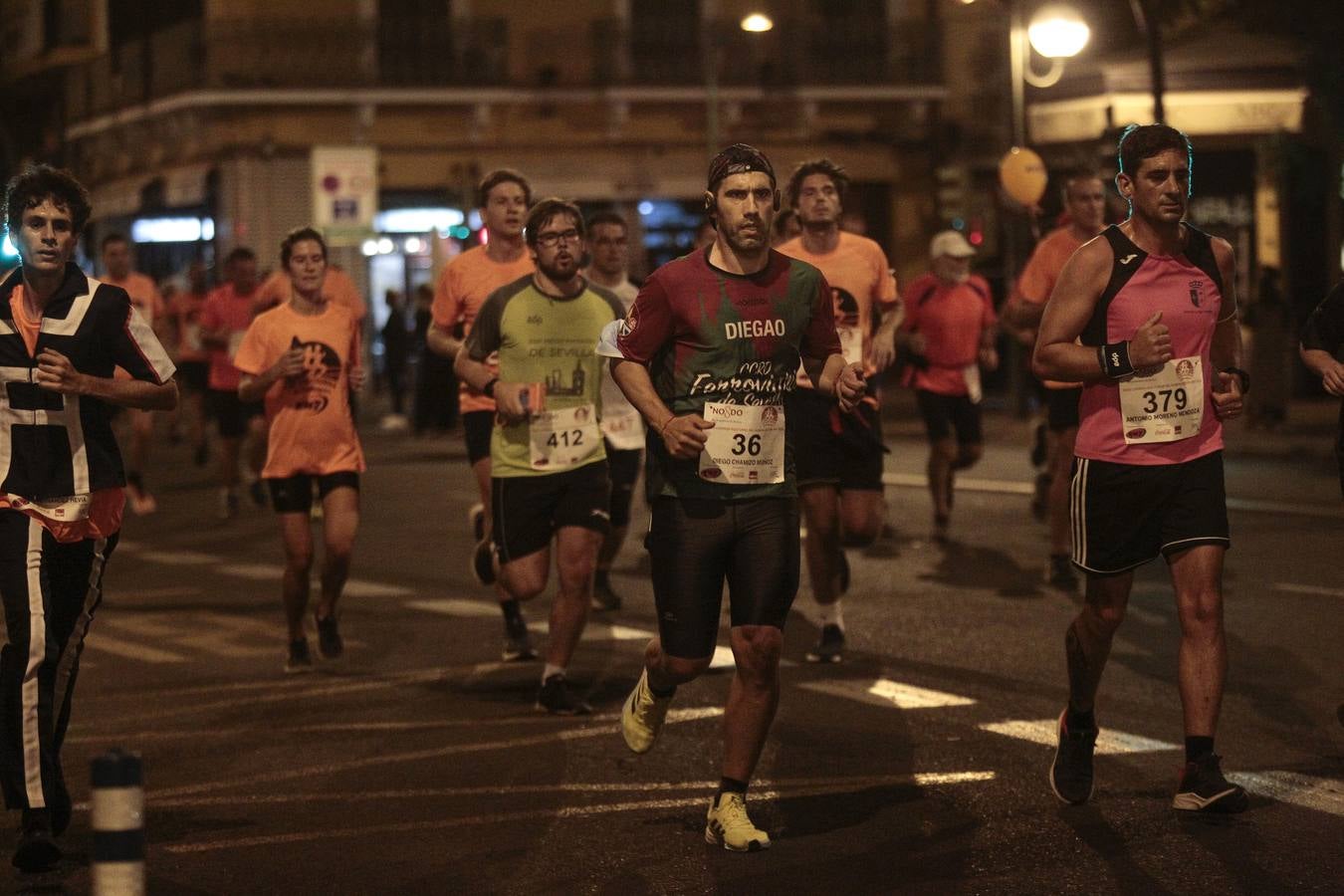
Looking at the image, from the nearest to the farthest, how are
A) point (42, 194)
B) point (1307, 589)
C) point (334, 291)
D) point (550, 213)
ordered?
point (42, 194) < point (550, 213) < point (1307, 589) < point (334, 291)

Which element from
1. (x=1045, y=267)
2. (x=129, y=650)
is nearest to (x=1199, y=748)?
(x=1045, y=267)

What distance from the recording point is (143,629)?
36.1ft

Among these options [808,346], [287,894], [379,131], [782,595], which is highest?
[379,131]

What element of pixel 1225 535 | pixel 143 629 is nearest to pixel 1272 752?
pixel 1225 535

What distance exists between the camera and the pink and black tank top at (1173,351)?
652cm

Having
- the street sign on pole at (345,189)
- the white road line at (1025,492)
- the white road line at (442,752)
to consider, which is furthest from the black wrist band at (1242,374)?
the street sign on pole at (345,189)

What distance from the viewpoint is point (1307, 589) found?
439 inches

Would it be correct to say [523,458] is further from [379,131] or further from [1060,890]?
[379,131]

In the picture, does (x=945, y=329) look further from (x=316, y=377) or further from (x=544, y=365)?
(x=544, y=365)

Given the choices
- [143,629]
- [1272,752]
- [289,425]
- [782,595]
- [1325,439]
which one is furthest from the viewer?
[1325,439]

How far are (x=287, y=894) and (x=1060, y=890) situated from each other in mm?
2005

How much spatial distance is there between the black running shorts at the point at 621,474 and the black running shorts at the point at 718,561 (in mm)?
4400

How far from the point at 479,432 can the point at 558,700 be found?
195 cm

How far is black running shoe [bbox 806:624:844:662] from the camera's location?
9.41 meters
